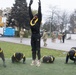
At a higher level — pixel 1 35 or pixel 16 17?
pixel 16 17

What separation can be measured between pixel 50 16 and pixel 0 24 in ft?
69.1

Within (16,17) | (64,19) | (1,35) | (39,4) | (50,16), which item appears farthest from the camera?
(64,19)

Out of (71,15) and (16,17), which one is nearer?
(16,17)

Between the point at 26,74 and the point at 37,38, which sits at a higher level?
the point at 37,38

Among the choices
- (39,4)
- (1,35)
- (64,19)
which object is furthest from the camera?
(64,19)

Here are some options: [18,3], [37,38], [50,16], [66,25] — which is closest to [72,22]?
[66,25]

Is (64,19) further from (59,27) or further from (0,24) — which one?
(0,24)

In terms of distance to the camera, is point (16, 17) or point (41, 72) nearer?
point (41, 72)

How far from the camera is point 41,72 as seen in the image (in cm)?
848

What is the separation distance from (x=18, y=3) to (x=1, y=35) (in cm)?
1170

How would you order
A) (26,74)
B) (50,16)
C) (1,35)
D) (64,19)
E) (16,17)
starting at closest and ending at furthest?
1. (26,74)
2. (1,35)
3. (16,17)
4. (50,16)
5. (64,19)

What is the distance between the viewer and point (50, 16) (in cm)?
8488

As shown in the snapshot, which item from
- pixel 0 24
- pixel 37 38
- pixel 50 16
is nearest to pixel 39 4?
pixel 37 38

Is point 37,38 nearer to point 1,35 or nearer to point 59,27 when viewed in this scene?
point 1,35
